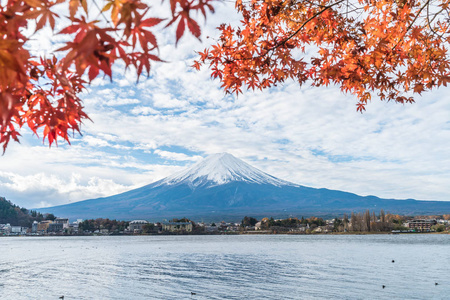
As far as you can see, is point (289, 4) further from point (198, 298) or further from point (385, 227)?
point (385, 227)

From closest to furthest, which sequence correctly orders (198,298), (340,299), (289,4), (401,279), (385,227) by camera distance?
(289,4), (340,299), (198,298), (401,279), (385,227)

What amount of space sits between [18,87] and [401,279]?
41891 mm

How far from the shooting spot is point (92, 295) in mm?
31500

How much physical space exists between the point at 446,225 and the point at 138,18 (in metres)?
236

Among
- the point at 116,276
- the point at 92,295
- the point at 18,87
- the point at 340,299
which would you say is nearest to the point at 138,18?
the point at 18,87

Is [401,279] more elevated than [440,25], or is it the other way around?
[440,25]

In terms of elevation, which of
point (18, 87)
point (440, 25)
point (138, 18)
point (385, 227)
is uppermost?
point (440, 25)

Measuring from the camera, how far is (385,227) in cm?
19038

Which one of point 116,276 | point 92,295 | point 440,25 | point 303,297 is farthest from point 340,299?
point 116,276

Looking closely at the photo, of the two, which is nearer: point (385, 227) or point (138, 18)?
point (138, 18)

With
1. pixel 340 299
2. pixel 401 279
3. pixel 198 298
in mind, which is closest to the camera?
pixel 340 299

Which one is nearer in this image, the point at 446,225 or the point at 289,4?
the point at 289,4

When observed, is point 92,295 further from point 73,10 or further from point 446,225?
point 446,225

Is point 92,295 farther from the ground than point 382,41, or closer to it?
closer to it
